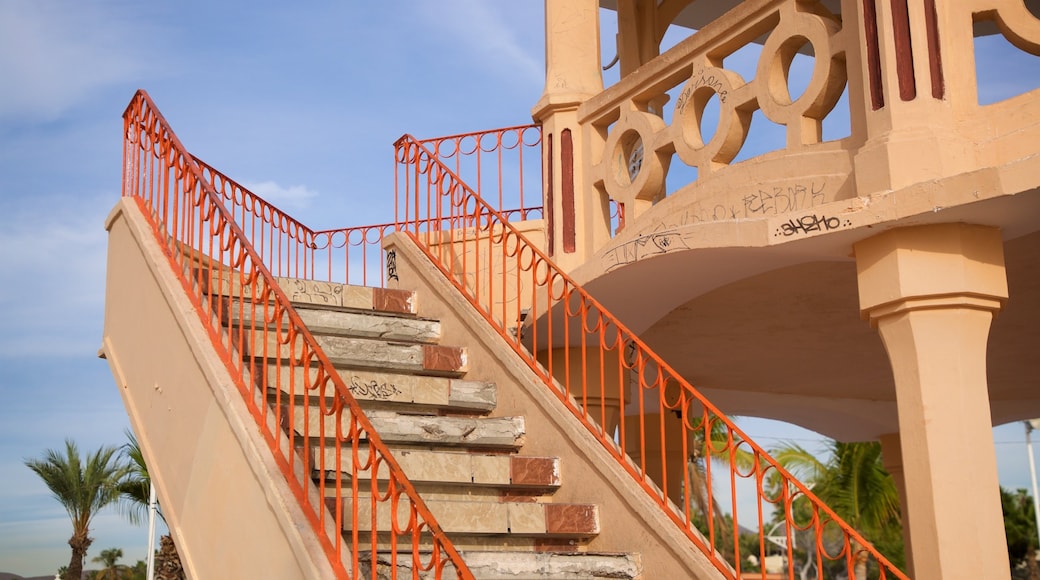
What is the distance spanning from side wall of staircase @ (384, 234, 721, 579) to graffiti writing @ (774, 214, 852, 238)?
1.60 metres

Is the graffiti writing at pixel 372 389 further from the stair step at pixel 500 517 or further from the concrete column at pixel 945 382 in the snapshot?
the concrete column at pixel 945 382

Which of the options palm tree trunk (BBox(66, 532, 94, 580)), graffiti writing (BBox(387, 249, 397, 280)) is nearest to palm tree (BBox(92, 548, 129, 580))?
palm tree trunk (BBox(66, 532, 94, 580))

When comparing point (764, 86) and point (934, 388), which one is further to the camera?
point (764, 86)

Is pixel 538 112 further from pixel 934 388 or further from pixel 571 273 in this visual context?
pixel 934 388

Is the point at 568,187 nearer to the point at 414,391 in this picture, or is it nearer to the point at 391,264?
the point at 391,264

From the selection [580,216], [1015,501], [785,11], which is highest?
[785,11]

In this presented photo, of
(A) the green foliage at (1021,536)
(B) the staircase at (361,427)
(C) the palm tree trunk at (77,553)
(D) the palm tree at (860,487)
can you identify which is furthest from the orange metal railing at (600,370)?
(A) the green foliage at (1021,536)

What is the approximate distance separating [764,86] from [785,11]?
1.45 feet

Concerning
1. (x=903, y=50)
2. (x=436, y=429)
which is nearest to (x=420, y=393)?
(x=436, y=429)

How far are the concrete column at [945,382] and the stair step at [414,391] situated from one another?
8.79ft

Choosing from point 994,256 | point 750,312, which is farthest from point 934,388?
point 750,312

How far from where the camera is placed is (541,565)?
5.68 m

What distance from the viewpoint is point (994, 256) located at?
18.4 ft

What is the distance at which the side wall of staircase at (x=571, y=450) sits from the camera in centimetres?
588
